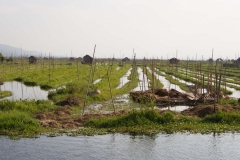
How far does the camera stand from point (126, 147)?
1054 centimetres

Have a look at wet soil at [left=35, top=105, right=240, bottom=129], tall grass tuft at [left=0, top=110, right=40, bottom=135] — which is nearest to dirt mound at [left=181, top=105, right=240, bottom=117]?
wet soil at [left=35, top=105, right=240, bottom=129]

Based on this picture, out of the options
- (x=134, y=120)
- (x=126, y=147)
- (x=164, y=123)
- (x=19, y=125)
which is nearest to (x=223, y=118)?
(x=164, y=123)

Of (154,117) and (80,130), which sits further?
(154,117)

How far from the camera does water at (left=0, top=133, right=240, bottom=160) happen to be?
9656mm

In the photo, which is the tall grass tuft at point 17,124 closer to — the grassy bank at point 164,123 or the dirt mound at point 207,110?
the grassy bank at point 164,123

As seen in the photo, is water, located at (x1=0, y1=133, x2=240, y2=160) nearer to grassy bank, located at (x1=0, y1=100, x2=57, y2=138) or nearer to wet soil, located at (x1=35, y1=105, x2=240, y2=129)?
grassy bank, located at (x1=0, y1=100, x2=57, y2=138)

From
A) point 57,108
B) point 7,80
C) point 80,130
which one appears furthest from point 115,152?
point 7,80

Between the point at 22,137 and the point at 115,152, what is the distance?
3.66m

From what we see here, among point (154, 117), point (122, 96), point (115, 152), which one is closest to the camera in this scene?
point (115, 152)

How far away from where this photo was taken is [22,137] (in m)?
11.4

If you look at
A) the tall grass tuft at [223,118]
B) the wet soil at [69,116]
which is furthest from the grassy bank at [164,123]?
the wet soil at [69,116]

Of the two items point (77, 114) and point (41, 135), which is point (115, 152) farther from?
point (77, 114)

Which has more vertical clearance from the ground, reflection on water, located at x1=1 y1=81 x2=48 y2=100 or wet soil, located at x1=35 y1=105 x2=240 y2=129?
reflection on water, located at x1=1 y1=81 x2=48 y2=100

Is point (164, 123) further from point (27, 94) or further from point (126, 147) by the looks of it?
point (27, 94)
